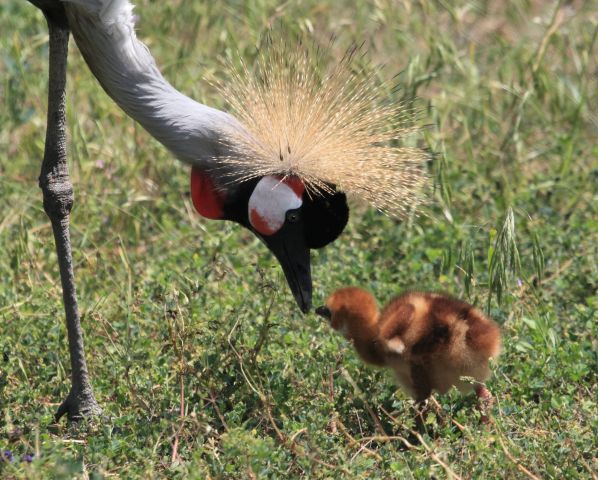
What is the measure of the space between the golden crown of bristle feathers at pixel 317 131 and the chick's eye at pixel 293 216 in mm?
73

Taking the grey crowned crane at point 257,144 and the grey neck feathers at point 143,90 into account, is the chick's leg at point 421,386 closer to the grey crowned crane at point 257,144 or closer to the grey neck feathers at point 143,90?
the grey crowned crane at point 257,144

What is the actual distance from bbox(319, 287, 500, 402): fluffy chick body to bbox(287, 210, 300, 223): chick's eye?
0.88ft

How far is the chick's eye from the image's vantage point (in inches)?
97.3

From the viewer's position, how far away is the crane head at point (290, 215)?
245 cm

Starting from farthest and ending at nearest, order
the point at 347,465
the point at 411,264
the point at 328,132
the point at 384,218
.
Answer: the point at 384,218 → the point at 411,264 → the point at 328,132 → the point at 347,465

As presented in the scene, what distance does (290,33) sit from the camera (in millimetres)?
3643

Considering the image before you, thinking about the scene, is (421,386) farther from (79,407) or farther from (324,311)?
(79,407)

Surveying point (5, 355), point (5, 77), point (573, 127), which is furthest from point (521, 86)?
point (5, 355)

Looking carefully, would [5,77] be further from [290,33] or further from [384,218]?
[384,218]

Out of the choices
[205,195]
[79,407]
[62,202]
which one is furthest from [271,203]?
[79,407]

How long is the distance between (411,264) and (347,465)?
3.73ft

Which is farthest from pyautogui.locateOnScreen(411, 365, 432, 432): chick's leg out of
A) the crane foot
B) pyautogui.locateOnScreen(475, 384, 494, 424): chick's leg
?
the crane foot

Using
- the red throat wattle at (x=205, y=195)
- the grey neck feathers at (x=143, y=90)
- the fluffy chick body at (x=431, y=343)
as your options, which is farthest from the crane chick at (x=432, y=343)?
the grey neck feathers at (x=143, y=90)

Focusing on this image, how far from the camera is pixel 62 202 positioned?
260 centimetres
